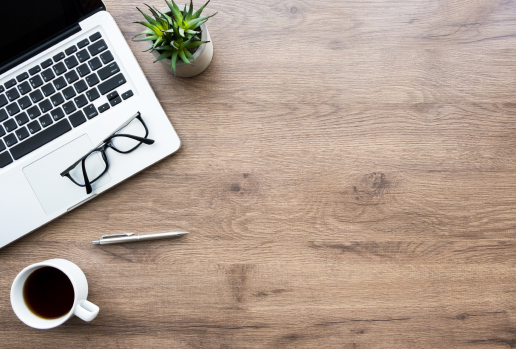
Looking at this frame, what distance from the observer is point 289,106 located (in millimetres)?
778

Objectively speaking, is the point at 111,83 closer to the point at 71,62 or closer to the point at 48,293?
the point at 71,62

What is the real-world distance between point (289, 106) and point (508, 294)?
24.3 inches

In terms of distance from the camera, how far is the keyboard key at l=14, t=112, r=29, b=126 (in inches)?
29.0

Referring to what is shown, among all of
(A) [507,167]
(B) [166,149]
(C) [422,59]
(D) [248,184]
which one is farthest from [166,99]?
(A) [507,167]

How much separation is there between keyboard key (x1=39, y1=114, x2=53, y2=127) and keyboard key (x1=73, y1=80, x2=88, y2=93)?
83 mm

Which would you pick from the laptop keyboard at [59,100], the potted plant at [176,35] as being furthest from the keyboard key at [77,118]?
the potted plant at [176,35]

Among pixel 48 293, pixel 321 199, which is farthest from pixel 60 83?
pixel 321 199

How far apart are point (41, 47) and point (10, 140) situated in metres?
0.20

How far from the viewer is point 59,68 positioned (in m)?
0.74

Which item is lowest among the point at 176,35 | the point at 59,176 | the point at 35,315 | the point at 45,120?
the point at 35,315

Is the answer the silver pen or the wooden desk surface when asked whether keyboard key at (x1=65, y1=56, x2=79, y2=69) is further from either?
the silver pen

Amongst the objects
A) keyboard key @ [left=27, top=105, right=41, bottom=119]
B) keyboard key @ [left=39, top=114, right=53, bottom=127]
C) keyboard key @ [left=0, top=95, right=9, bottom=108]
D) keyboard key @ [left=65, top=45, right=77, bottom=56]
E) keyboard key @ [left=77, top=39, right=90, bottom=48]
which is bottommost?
keyboard key @ [left=39, top=114, right=53, bottom=127]

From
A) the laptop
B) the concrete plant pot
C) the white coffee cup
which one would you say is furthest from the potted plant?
the white coffee cup

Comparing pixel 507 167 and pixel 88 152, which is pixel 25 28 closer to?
pixel 88 152
